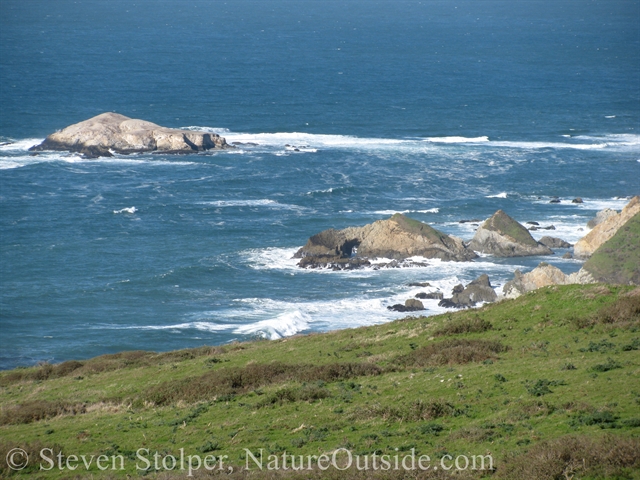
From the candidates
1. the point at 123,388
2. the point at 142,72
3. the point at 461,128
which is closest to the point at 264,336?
the point at 123,388

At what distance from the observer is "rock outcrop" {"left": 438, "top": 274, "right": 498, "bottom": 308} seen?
60.4 metres

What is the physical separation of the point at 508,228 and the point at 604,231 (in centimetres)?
809

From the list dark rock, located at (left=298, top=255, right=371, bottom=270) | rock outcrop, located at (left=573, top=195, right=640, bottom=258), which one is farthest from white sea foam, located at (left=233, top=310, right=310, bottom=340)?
rock outcrop, located at (left=573, top=195, right=640, bottom=258)

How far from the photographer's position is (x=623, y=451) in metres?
16.5

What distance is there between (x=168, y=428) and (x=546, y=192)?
79.7 m

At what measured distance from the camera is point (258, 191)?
98.4 metres

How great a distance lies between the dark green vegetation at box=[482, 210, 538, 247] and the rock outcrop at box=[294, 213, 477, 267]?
10.4 ft

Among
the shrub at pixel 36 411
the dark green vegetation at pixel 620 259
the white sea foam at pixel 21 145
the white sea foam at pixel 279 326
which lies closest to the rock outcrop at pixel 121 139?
the white sea foam at pixel 21 145

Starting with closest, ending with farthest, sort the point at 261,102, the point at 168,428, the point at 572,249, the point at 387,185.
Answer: the point at 168,428
the point at 572,249
the point at 387,185
the point at 261,102

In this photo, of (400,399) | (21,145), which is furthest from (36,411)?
(21,145)

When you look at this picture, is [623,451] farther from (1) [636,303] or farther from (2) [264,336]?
(2) [264,336]

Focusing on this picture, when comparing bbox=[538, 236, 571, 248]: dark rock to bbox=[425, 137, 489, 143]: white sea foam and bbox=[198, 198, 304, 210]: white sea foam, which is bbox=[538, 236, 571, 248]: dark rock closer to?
bbox=[198, 198, 304, 210]: white sea foam

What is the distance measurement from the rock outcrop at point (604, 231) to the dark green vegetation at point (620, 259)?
990 centimetres

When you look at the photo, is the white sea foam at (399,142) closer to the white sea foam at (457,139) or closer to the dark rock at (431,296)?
the white sea foam at (457,139)
